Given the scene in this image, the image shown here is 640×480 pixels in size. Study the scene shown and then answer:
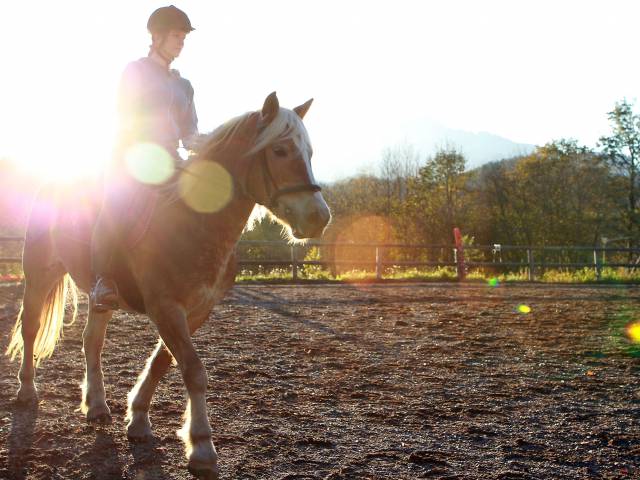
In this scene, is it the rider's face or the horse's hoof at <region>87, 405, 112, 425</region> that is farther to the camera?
the horse's hoof at <region>87, 405, 112, 425</region>

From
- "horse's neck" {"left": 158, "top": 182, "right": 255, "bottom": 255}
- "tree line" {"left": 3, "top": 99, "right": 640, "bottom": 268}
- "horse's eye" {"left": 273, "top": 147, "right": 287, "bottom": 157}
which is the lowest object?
"horse's neck" {"left": 158, "top": 182, "right": 255, "bottom": 255}

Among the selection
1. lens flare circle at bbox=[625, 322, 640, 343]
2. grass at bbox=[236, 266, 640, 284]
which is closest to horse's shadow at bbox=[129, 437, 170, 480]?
lens flare circle at bbox=[625, 322, 640, 343]

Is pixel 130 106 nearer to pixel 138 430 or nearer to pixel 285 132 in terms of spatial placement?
pixel 285 132

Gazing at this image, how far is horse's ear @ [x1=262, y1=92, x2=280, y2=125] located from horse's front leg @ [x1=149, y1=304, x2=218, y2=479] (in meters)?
1.12

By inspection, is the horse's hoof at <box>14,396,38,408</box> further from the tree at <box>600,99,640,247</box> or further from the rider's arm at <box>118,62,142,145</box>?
the tree at <box>600,99,640,247</box>

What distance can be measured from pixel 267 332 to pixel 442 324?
288cm

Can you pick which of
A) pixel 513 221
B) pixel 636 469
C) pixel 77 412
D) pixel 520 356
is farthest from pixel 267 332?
pixel 513 221

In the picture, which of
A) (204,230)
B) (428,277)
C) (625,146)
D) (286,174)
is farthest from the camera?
(625,146)

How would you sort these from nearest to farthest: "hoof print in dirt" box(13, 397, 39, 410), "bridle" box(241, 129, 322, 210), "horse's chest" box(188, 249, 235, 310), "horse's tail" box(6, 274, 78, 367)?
1. "bridle" box(241, 129, 322, 210)
2. "horse's chest" box(188, 249, 235, 310)
3. "hoof print in dirt" box(13, 397, 39, 410)
4. "horse's tail" box(6, 274, 78, 367)

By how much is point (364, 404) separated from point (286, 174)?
2.52m

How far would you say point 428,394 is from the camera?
223 inches

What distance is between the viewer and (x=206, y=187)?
376cm

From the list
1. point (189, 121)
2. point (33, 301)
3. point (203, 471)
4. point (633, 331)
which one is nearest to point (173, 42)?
point (189, 121)

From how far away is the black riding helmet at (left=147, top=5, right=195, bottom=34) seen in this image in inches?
169
